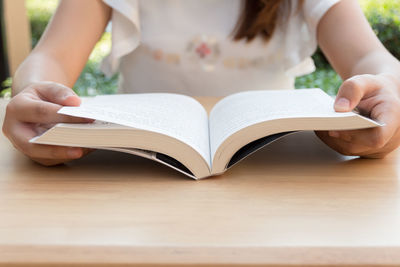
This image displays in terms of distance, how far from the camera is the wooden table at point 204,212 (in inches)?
19.9

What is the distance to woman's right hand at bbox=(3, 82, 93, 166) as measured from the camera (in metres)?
0.72

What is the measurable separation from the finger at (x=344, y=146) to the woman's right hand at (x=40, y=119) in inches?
15.3

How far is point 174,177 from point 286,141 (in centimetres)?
27

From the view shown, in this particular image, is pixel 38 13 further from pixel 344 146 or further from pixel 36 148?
pixel 344 146

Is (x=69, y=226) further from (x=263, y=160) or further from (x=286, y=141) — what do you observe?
(x=286, y=141)

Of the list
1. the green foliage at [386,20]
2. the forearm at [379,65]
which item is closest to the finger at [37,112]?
the forearm at [379,65]

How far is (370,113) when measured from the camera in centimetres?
76

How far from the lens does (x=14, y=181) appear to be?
0.71 m

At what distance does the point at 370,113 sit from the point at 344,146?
6cm

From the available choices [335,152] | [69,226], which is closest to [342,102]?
[335,152]

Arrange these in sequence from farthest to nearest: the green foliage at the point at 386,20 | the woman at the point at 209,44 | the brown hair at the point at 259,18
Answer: the green foliage at the point at 386,20, the brown hair at the point at 259,18, the woman at the point at 209,44

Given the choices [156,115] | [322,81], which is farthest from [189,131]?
[322,81]

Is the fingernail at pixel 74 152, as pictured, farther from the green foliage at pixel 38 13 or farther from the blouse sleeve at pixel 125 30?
the green foliage at pixel 38 13

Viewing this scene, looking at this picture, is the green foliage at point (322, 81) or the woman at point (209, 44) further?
the green foliage at point (322, 81)
